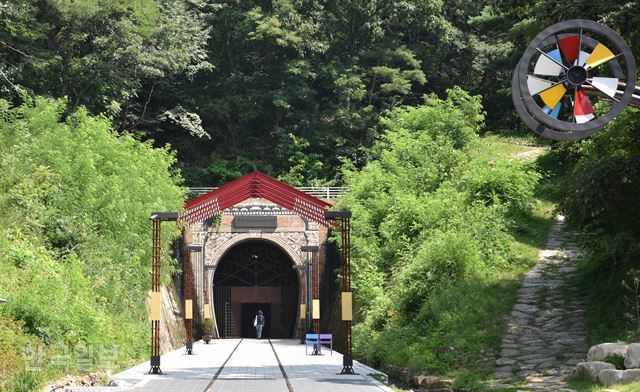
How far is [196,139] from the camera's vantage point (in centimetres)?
4084

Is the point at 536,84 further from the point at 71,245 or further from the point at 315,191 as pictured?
the point at 315,191

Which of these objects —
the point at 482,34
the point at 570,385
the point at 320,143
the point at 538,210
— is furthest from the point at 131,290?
the point at 482,34

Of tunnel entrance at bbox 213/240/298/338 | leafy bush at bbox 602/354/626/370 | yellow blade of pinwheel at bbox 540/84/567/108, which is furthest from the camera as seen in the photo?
tunnel entrance at bbox 213/240/298/338

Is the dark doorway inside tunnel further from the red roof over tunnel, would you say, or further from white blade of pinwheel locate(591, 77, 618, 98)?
white blade of pinwheel locate(591, 77, 618, 98)

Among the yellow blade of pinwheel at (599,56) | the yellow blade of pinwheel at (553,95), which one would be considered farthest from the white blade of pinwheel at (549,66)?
the yellow blade of pinwheel at (599,56)

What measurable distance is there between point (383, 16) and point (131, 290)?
73.8 feet

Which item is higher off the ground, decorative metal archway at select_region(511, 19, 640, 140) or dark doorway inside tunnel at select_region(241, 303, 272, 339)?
decorative metal archway at select_region(511, 19, 640, 140)

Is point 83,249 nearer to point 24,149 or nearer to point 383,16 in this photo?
point 24,149

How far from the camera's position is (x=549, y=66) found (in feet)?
37.5

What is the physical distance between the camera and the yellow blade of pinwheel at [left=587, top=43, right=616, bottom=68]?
1125 cm

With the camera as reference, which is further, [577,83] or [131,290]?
[131,290]

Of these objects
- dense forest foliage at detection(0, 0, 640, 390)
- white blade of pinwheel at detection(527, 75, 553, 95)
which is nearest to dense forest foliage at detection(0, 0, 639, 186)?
dense forest foliage at detection(0, 0, 640, 390)

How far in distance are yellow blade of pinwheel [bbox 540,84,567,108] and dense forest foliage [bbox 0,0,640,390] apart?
295 cm

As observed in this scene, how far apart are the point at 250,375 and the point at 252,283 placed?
66.0ft
